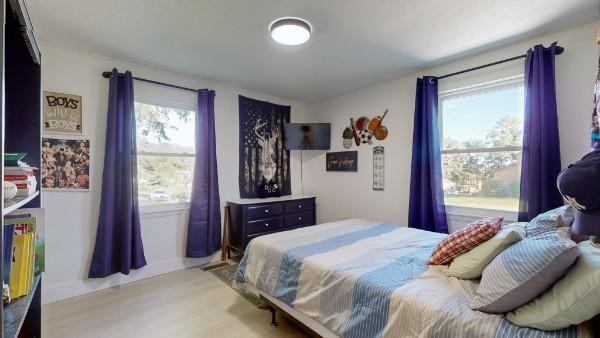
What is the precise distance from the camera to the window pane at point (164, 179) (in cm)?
307

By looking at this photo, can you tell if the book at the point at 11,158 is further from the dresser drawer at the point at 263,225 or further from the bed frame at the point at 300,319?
the dresser drawer at the point at 263,225

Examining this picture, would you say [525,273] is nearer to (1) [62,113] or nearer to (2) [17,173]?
(2) [17,173]

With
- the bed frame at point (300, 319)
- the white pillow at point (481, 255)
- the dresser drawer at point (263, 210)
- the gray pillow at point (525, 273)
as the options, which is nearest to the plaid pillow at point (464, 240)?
the white pillow at point (481, 255)

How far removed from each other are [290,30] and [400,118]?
1876mm

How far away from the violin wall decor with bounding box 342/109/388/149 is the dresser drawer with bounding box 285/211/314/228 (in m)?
1.19

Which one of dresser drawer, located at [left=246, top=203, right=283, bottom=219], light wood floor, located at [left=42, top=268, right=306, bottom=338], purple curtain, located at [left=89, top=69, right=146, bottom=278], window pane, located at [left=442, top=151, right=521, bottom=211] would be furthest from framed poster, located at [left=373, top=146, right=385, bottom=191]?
purple curtain, located at [left=89, top=69, right=146, bottom=278]

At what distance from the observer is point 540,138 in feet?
7.31

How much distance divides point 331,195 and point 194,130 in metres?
2.22

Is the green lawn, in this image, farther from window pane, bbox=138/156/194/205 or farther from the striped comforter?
window pane, bbox=138/156/194/205

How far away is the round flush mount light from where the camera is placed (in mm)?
2026

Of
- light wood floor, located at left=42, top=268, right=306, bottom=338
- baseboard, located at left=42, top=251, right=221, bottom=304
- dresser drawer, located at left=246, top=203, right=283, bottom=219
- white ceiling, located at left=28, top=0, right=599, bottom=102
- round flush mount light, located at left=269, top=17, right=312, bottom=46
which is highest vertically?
white ceiling, located at left=28, top=0, right=599, bottom=102

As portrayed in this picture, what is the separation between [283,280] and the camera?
1.89 metres

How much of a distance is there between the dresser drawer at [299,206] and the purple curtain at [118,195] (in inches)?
72.3

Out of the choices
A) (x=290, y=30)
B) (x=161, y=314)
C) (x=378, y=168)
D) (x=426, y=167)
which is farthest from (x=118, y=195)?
(x=426, y=167)
